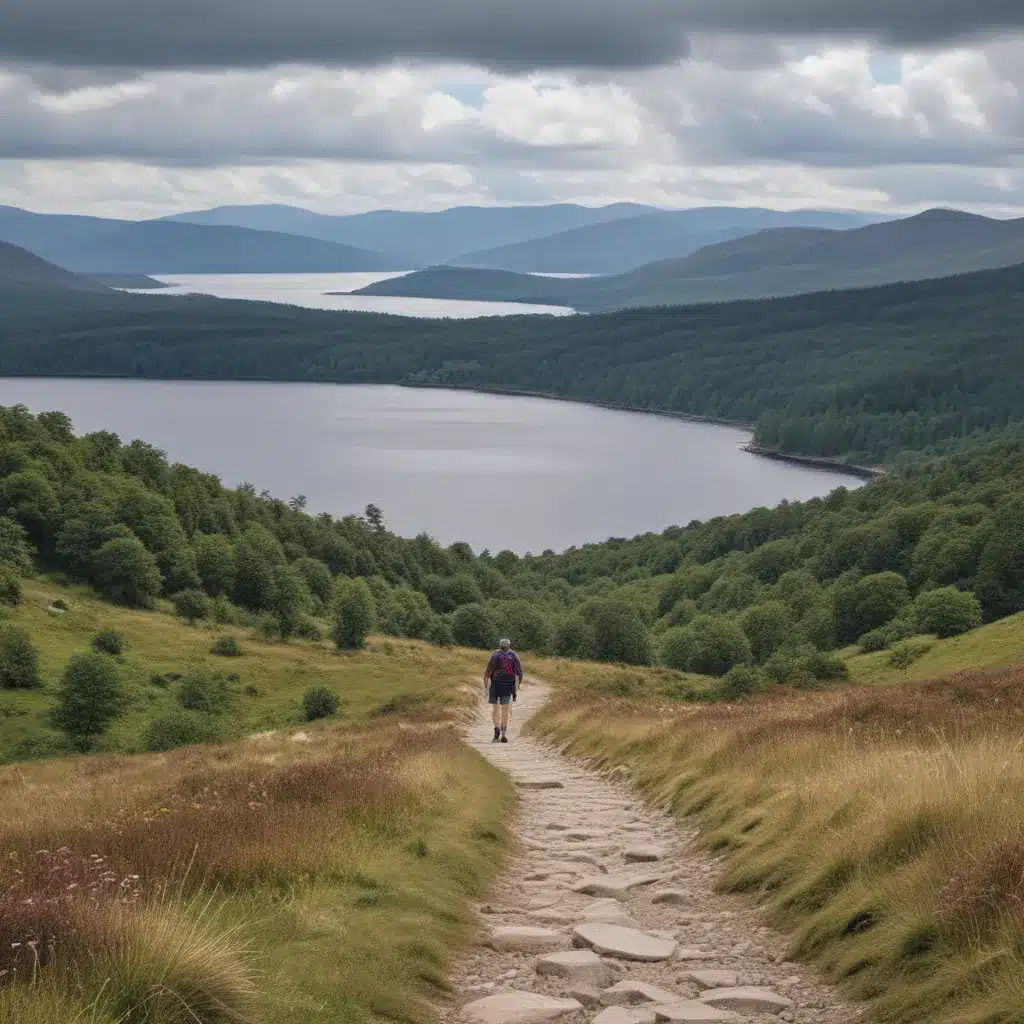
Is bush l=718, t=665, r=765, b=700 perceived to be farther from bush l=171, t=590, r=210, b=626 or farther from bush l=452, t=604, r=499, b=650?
bush l=452, t=604, r=499, b=650

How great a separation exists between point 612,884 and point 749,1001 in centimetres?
378

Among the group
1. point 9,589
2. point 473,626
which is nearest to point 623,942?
point 9,589

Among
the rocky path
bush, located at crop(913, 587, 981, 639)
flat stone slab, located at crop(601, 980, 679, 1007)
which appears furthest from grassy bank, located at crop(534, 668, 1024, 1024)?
bush, located at crop(913, 587, 981, 639)

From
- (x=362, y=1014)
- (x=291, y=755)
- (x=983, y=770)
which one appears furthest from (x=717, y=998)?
(x=291, y=755)

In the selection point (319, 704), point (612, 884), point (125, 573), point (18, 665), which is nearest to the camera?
point (612, 884)

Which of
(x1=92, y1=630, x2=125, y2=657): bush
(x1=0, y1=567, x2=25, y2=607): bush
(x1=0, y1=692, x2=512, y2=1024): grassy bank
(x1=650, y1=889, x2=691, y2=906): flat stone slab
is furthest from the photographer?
(x1=0, y1=567, x2=25, y2=607): bush

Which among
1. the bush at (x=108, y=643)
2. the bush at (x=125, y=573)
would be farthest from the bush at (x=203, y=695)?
the bush at (x=125, y=573)

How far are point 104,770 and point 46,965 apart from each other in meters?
29.1

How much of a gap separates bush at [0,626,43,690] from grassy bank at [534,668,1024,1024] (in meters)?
60.8

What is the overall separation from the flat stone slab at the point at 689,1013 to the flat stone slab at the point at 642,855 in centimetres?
485

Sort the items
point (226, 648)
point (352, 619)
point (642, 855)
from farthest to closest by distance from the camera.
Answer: point (352, 619) → point (226, 648) → point (642, 855)

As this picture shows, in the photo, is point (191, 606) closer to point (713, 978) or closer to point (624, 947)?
point (624, 947)

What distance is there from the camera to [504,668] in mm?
27984

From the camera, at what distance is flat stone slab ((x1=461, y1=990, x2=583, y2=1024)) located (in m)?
7.96
